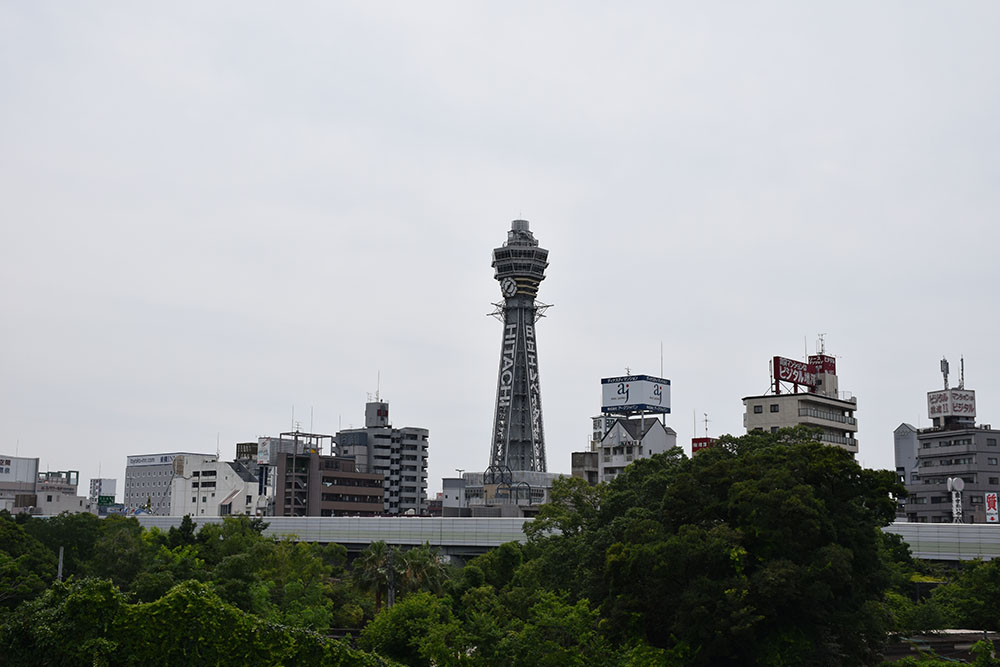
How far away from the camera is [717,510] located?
44.2 meters

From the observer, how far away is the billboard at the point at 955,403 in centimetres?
13112

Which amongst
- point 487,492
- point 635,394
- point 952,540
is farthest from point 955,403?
point 487,492

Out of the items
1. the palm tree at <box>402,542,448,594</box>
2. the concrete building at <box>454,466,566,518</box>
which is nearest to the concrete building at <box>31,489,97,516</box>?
the concrete building at <box>454,466,566,518</box>

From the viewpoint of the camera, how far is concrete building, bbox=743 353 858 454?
4505 inches

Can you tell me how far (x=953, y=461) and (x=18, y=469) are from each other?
165 metres

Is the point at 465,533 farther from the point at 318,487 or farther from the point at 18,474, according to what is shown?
the point at 18,474

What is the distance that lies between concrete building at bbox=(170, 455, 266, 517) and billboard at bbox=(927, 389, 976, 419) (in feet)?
363

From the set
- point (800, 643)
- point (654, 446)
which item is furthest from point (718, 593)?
point (654, 446)

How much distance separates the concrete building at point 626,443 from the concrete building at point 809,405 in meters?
23.5

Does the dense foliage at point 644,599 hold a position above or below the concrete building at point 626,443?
below

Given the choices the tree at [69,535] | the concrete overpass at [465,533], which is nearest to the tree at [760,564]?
the concrete overpass at [465,533]

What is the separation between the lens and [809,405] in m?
116

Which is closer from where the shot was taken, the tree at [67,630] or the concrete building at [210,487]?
the tree at [67,630]

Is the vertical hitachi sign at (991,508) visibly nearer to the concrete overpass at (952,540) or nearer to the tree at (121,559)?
the concrete overpass at (952,540)
